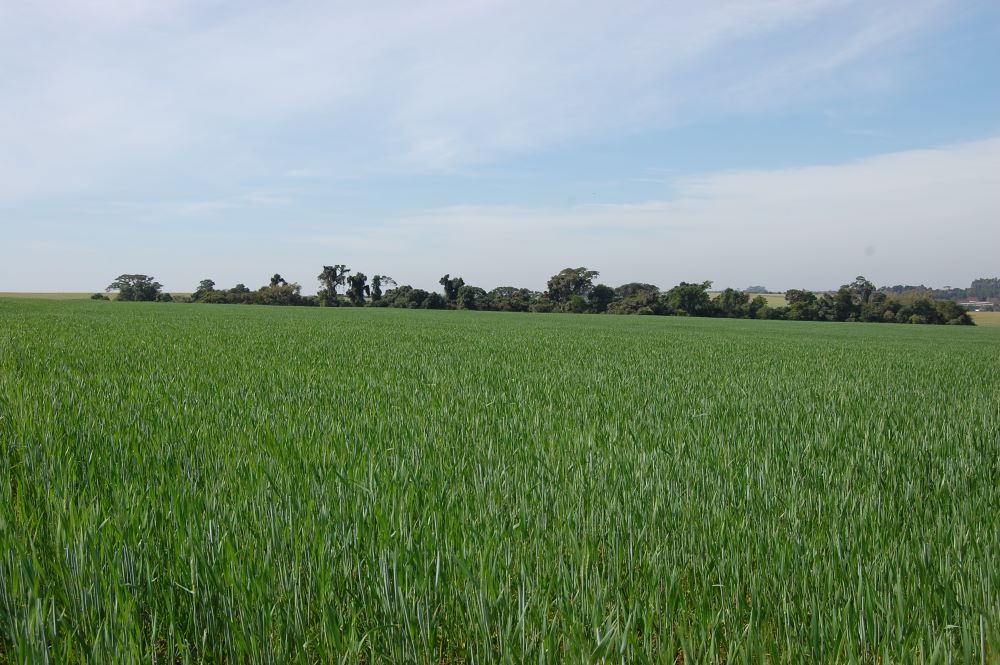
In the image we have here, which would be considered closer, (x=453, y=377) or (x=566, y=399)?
(x=566, y=399)

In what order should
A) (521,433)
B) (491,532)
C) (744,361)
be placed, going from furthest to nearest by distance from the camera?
(744,361) → (521,433) → (491,532)

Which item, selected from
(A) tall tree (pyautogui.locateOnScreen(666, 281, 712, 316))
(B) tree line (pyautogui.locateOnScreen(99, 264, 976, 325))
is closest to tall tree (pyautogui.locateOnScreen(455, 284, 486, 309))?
(B) tree line (pyautogui.locateOnScreen(99, 264, 976, 325))

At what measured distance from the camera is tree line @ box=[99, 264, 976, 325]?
7875 centimetres

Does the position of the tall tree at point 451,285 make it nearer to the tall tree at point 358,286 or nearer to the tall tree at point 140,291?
the tall tree at point 358,286

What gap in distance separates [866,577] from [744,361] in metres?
12.8

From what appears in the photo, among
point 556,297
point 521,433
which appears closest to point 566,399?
point 521,433

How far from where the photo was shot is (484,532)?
8.78 ft

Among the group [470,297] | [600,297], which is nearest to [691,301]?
[600,297]

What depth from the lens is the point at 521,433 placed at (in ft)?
16.9

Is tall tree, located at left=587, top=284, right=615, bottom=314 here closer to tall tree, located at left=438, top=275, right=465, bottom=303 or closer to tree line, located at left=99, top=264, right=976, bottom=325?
tree line, located at left=99, top=264, right=976, bottom=325

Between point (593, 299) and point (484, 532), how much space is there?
9678 centimetres

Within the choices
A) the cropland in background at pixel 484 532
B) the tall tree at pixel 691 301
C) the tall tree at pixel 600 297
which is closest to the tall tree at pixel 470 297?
the tall tree at pixel 600 297

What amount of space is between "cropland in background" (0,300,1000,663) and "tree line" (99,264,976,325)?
271ft

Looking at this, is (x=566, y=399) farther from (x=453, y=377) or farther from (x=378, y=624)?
(x=378, y=624)
